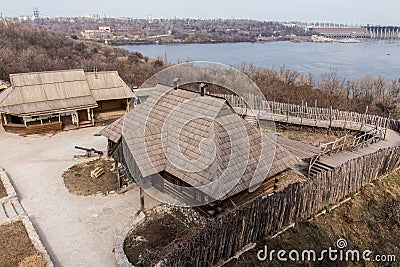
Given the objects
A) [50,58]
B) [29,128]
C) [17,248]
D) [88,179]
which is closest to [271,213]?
[17,248]

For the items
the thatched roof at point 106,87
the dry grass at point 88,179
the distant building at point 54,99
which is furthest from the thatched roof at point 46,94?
the dry grass at point 88,179

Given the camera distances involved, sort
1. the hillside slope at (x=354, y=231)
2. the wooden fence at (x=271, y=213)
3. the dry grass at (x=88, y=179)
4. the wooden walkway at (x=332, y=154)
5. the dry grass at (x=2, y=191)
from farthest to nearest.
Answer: the wooden walkway at (x=332, y=154)
the dry grass at (x=88, y=179)
the dry grass at (x=2, y=191)
the hillside slope at (x=354, y=231)
the wooden fence at (x=271, y=213)

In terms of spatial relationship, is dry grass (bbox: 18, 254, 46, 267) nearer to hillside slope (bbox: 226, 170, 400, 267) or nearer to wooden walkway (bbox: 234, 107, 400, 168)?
hillside slope (bbox: 226, 170, 400, 267)

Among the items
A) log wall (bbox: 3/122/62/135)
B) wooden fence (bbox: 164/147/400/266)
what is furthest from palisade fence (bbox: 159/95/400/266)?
log wall (bbox: 3/122/62/135)

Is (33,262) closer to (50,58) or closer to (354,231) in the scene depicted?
(354,231)

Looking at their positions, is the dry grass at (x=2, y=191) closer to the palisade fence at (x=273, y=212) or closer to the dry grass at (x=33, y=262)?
the dry grass at (x=33, y=262)
